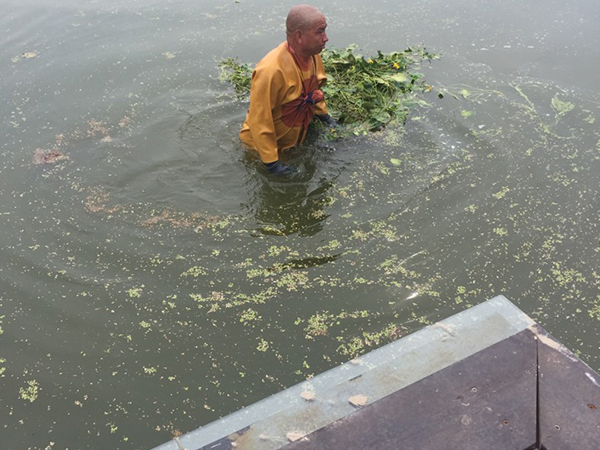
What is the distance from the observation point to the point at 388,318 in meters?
2.71

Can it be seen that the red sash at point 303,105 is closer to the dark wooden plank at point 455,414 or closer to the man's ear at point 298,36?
the man's ear at point 298,36

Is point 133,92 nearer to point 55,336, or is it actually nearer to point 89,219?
point 89,219

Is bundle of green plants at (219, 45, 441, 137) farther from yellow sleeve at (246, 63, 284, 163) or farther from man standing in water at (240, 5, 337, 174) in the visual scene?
yellow sleeve at (246, 63, 284, 163)

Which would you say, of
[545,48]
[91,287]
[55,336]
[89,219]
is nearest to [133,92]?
[89,219]

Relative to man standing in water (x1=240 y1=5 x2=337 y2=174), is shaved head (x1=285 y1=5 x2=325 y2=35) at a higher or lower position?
higher

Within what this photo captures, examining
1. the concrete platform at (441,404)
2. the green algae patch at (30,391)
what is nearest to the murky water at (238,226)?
the green algae patch at (30,391)

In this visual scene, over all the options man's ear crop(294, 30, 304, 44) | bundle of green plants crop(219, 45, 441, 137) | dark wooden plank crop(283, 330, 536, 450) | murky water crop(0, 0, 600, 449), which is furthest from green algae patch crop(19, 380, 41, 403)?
bundle of green plants crop(219, 45, 441, 137)

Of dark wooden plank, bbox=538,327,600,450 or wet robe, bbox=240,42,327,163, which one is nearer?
dark wooden plank, bbox=538,327,600,450

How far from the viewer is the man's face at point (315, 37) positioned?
309 cm

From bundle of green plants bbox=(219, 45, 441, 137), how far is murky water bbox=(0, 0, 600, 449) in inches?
4.6

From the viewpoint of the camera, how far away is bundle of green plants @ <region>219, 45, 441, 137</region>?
3.96 meters

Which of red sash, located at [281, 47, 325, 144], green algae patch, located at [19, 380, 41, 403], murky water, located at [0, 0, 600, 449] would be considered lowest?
green algae patch, located at [19, 380, 41, 403]

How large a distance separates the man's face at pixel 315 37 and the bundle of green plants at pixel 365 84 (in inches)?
28.7

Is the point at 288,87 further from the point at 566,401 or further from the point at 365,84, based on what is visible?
the point at 566,401
